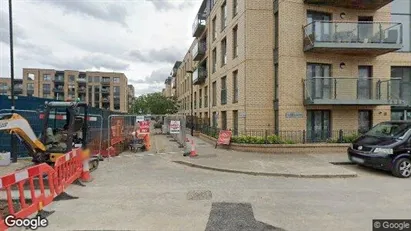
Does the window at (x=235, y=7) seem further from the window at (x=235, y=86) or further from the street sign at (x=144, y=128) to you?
the street sign at (x=144, y=128)

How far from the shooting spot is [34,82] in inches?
3492

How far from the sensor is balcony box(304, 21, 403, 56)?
14.0 meters

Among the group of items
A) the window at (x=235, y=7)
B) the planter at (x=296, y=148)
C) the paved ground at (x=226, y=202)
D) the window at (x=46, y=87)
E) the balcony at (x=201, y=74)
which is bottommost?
the paved ground at (x=226, y=202)

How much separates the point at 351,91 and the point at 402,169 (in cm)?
636

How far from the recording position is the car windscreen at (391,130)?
9666 millimetres

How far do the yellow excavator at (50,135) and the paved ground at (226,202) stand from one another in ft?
4.16

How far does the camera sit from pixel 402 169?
9039 millimetres

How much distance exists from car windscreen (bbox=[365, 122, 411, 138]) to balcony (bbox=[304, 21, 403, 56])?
4.98 metres

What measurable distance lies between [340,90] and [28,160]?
1447 centimetres

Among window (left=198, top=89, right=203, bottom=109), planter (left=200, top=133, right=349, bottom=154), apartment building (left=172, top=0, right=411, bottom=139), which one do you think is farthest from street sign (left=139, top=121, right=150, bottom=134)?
window (left=198, top=89, right=203, bottom=109)

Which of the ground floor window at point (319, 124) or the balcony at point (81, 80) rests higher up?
the balcony at point (81, 80)

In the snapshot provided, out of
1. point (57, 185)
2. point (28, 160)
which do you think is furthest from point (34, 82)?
point (57, 185)

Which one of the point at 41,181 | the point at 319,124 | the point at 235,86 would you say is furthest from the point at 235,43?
the point at 41,181

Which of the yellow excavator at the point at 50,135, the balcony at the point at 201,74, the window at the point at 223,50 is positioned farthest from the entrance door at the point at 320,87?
the balcony at the point at 201,74
